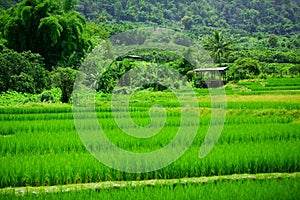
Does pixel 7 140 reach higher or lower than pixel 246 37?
lower

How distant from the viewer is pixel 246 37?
3988cm

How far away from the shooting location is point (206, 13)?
45438mm

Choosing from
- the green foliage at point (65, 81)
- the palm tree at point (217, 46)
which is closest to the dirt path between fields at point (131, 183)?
the green foliage at point (65, 81)

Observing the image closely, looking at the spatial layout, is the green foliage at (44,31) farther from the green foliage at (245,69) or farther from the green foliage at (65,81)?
the green foliage at (245,69)

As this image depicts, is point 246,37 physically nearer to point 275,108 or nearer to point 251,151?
point 275,108

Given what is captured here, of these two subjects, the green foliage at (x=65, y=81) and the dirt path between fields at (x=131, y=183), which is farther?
the green foliage at (x=65, y=81)

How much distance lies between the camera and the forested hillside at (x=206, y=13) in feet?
140

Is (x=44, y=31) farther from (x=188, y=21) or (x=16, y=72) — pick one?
(x=188, y=21)

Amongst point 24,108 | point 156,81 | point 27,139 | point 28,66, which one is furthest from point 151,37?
point 27,139

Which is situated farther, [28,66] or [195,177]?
[28,66]

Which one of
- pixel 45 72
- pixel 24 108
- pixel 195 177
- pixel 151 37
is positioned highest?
Answer: pixel 151 37

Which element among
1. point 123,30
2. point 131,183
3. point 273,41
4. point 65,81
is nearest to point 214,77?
point 65,81

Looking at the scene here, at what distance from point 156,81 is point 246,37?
23514mm

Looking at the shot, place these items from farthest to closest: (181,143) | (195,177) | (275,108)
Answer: (275,108) → (181,143) → (195,177)
